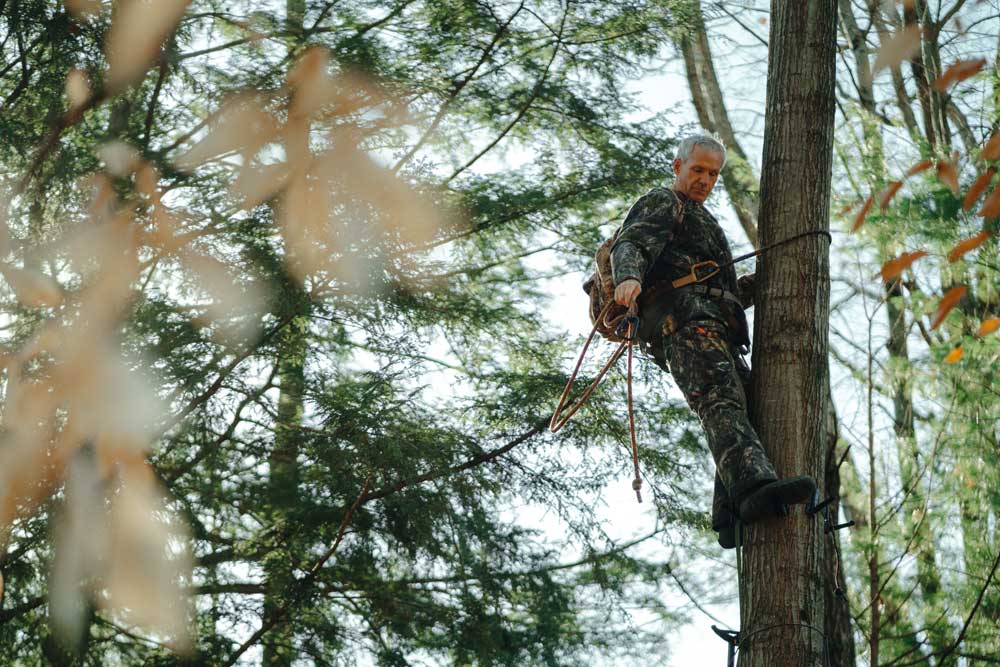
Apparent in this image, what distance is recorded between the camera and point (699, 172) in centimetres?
372

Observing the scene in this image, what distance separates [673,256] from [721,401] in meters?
0.62

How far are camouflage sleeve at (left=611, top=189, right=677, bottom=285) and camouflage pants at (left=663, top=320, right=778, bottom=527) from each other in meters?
0.26

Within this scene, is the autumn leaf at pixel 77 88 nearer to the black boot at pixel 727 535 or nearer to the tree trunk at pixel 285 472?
the tree trunk at pixel 285 472

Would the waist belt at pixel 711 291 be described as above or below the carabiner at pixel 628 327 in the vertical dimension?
above

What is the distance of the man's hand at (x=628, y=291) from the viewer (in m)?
3.27

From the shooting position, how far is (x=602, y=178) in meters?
6.80

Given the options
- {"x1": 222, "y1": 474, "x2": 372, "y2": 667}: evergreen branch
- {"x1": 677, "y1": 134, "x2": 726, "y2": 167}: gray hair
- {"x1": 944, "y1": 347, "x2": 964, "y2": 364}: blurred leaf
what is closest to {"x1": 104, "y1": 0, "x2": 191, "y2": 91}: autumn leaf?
{"x1": 222, "y1": 474, "x2": 372, "y2": 667}: evergreen branch

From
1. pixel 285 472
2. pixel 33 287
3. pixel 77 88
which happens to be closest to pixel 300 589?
pixel 285 472

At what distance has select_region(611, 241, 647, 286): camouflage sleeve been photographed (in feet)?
10.9

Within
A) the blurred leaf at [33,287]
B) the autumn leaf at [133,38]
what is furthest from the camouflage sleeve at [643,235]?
the autumn leaf at [133,38]

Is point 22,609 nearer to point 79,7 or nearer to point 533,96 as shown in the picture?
point 79,7

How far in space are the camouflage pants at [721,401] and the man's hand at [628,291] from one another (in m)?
0.24

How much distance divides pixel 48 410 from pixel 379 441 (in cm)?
167

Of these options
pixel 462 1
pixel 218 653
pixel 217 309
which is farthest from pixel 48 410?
pixel 462 1
